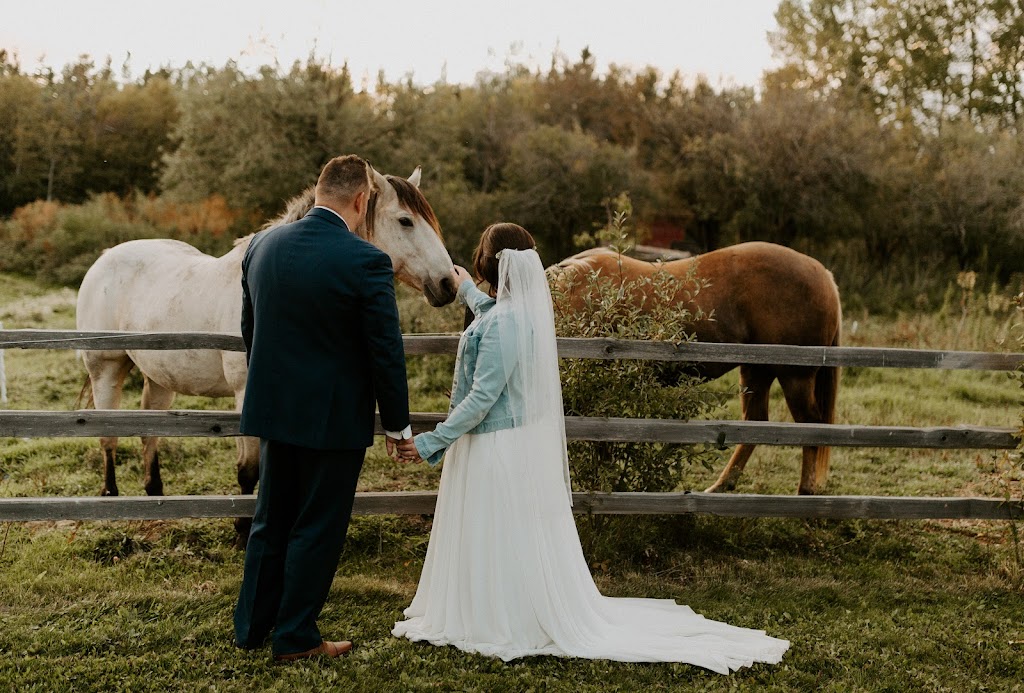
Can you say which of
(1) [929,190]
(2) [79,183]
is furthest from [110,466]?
(2) [79,183]

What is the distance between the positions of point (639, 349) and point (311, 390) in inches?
85.1

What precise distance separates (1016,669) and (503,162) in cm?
2173

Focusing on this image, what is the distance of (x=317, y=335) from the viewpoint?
3268 mm

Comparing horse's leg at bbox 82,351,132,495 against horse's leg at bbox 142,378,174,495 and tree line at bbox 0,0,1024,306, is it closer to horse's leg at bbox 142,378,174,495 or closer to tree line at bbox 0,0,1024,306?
horse's leg at bbox 142,378,174,495

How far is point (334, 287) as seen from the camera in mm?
3207

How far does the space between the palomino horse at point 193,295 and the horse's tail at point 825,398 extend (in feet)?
11.4

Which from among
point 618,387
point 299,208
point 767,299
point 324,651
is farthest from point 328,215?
point 767,299

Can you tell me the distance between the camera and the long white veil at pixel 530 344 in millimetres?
3666

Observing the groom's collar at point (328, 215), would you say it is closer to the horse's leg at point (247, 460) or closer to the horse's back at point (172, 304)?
the horse's back at point (172, 304)

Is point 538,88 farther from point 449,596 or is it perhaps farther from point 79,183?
point 449,596

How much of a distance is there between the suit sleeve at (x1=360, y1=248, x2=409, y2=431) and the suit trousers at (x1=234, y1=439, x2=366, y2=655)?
1.02 ft

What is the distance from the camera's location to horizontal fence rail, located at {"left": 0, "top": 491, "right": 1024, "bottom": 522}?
13.6 ft

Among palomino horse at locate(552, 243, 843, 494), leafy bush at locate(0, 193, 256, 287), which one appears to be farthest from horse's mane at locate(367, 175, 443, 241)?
leafy bush at locate(0, 193, 256, 287)

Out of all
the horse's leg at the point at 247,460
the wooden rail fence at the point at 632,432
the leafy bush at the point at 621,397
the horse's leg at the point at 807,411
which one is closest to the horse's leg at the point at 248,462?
the horse's leg at the point at 247,460
